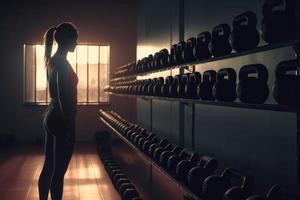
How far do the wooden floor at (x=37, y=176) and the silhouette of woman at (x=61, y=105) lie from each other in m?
1.15

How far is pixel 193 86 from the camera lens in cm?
237

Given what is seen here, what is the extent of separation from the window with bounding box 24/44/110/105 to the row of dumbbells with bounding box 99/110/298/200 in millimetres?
4230

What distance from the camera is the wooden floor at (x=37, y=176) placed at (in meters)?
3.64

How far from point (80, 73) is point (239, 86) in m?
6.23

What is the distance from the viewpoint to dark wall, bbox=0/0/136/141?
23.4 ft

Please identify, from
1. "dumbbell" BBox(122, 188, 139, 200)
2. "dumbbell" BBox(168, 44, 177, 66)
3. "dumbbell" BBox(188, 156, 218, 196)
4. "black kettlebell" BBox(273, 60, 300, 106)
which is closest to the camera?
"black kettlebell" BBox(273, 60, 300, 106)

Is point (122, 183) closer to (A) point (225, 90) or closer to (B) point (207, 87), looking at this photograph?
(B) point (207, 87)

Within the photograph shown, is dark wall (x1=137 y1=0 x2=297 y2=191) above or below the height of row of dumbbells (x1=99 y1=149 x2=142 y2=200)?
above

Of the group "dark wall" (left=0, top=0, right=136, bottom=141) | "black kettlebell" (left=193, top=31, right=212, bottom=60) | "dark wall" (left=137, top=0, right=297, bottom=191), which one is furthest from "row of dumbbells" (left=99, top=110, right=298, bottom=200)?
"dark wall" (left=0, top=0, right=136, bottom=141)

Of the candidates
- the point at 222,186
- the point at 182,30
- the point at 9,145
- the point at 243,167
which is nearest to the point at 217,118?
the point at 243,167

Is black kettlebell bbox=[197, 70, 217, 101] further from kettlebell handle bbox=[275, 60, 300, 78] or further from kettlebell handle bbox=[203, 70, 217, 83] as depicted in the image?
kettlebell handle bbox=[275, 60, 300, 78]

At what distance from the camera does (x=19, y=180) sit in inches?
168

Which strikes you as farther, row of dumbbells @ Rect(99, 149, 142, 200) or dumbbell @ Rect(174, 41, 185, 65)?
row of dumbbells @ Rect(99, 149, 142, 200)

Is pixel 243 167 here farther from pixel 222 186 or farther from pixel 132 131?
pixel 132 131
